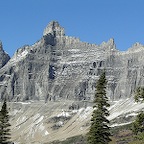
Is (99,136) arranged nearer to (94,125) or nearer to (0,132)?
(94,125)

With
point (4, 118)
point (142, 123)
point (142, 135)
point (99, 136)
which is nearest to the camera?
point (142, 135)

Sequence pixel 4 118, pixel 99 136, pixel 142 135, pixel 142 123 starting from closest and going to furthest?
pixel 142 135 < pixel 142 123 < pixel 99 136 < pixel 4 118

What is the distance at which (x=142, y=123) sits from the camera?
39.6m

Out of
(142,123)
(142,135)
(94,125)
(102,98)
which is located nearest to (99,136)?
(94,125)

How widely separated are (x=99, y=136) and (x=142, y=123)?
9363 mm

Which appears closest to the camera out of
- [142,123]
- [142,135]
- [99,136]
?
[142,135]

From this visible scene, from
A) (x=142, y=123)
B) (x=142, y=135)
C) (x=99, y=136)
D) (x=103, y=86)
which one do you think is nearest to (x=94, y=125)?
(x=99, y=136)

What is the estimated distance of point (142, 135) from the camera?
3612 centimetres

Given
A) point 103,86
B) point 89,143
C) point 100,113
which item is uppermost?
point 103,86

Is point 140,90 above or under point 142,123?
above

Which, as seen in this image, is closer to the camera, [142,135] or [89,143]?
[142,135]

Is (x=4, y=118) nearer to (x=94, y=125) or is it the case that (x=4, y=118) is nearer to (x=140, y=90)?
(x=94, y=125)

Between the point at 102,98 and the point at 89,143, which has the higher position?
the point at 102,98

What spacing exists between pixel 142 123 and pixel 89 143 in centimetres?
1073
